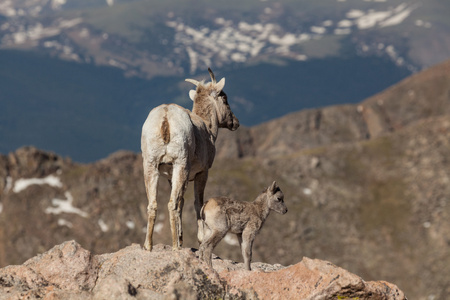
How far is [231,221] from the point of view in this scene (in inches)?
875

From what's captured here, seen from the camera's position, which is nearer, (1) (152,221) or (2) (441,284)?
(1) (152,221)

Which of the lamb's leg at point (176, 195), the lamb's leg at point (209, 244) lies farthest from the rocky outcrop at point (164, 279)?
the lamb's leg at point (209, 244)

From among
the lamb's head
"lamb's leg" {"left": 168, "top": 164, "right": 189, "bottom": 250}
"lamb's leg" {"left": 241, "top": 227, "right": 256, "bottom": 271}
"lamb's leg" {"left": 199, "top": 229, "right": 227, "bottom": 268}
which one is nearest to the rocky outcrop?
"lamb's leg" {"left": 168, "top": 164, "right": 189, "bottom": 250}

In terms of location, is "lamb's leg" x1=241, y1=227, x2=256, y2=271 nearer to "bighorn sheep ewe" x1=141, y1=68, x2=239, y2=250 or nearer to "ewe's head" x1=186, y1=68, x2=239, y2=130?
"bighorn sheep ewe" x1=141, y1=68, x2=239, y2=250

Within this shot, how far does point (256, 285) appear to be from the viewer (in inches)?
795

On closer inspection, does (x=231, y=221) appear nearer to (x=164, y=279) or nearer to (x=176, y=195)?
(x=176, y=195)

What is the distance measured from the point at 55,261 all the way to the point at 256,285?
20.3 feet

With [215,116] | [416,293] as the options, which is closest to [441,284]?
[416,293]

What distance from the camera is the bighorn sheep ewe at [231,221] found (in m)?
22.0

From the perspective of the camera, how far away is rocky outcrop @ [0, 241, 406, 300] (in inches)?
737

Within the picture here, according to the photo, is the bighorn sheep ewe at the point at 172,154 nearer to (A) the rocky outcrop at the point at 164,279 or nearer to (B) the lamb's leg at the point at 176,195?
(B) the lamb's leg at the point at 176,195

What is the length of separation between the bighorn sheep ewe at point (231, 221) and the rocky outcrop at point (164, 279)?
125 centimetres

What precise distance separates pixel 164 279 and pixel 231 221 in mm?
3884

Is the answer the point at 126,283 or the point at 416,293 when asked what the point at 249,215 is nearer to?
the point at 126,283
